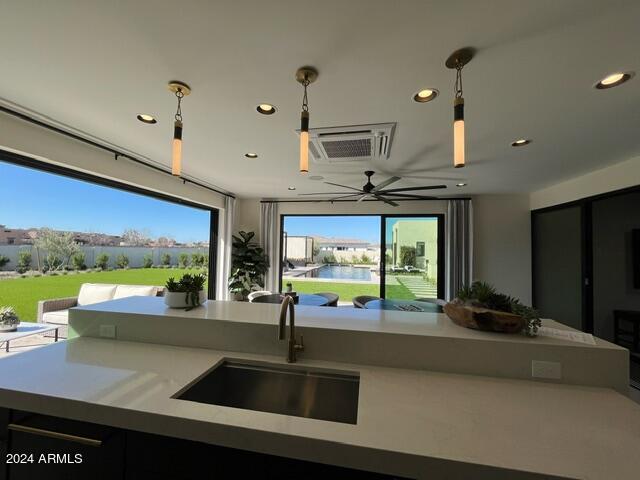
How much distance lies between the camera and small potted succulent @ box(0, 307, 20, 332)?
276 cm

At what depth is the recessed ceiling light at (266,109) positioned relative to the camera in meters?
1.84

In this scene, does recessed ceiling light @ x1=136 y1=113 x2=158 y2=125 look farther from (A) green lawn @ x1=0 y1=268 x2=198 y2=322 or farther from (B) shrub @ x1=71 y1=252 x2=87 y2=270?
(B) shrub @ x1=71 y1=252 x2=87 y2=270

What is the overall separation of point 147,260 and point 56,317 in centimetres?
128

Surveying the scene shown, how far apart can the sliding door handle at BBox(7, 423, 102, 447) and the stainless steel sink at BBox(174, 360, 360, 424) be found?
31 cm

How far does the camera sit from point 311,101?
5.80 feet

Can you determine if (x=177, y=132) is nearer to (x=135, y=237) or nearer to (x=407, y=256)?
(x=135, y=237)

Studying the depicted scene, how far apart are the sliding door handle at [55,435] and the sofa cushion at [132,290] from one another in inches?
127

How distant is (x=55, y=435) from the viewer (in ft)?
3.00

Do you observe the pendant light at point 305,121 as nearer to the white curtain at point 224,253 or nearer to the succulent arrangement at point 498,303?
the succulent arrangement at point 498,303

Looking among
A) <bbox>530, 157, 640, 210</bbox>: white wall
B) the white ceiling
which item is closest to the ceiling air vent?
the white ceiling

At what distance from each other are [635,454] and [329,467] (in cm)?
83

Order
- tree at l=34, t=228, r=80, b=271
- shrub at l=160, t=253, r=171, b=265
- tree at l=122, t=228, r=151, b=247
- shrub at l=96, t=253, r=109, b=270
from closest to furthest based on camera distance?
tree at l=34, t=228, r=80, b=271, shrub at l=96, t=253, r=109, b=270, tree at l=122, t=228, r=151, b=247, shrub at l=160, t=253, r=171, b=265

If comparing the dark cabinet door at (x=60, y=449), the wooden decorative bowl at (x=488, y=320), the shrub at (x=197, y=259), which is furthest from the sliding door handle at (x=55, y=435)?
the shrub at (x=197, y=259)

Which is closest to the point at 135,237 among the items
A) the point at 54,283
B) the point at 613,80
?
the point at 54,283
